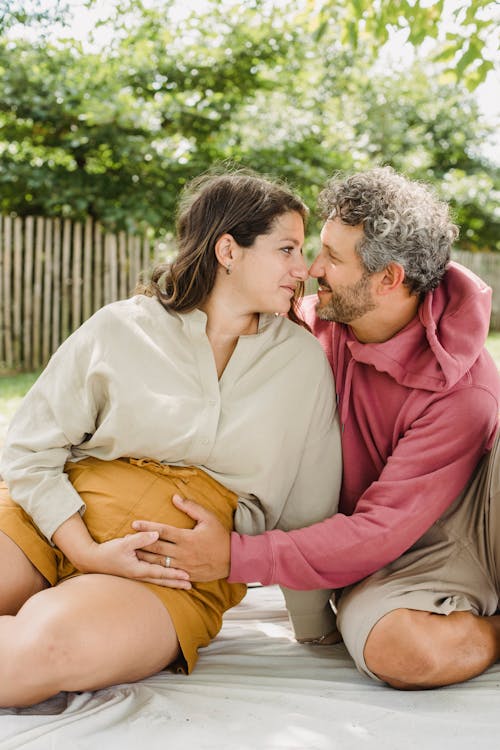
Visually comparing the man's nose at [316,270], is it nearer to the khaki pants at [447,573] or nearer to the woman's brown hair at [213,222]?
the woman's brown hair at [213,222]

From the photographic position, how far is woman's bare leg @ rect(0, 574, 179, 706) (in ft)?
6.82

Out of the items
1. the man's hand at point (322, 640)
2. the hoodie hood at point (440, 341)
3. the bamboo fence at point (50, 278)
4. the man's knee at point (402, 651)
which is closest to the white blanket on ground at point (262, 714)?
the man's knee at point (402, 651)

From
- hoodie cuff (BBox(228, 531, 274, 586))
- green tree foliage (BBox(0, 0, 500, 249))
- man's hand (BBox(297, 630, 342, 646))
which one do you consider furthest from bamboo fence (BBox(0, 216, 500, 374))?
hoodie cuff (BBox(228, 531, 274, 586))

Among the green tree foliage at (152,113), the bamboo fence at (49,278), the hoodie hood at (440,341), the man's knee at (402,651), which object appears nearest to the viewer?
the man's knee at (402,651)

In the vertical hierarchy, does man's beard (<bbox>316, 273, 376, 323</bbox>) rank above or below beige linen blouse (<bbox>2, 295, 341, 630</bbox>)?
above

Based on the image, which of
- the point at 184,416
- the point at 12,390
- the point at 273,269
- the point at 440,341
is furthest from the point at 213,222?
the point at 12,390

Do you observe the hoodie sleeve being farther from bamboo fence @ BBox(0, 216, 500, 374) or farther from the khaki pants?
bamboo fence @ BBox(0, 216, 500, 374)

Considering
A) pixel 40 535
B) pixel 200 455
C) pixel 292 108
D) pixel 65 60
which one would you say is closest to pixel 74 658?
pixel 40 535

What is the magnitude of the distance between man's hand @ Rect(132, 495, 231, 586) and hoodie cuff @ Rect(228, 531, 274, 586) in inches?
1.3

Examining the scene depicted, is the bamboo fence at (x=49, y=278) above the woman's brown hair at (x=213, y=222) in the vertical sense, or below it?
below

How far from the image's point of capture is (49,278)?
8945 millimetres

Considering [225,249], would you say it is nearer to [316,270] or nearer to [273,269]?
[273,269]

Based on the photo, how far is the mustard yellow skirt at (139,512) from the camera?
246 centimetres

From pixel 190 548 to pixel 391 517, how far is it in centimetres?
63
